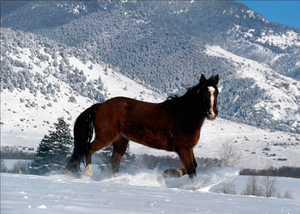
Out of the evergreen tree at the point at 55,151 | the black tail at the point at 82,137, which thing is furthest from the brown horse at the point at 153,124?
the evergreen tree at the point at 55,151

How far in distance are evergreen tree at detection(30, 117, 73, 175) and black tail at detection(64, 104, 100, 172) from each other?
18.8 meters

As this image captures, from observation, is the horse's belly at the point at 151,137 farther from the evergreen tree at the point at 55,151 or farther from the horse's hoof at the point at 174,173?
the evergreen tree at the point at 55,151

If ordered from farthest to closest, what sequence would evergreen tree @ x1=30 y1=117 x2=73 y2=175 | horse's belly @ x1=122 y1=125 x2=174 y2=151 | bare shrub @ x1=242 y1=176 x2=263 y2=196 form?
bare shrub @ x1=242 y1=176 x2=263 y2=196
evergreen tree @ x1=30 y1=117 x2=73 y2=175
horse's belly @ x1=122 y1=125 x2=174 y2=151

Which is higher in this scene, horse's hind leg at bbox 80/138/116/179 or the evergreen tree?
horse's hind leg at bbox 80/138/116/179

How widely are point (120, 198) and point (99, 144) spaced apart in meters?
4.95

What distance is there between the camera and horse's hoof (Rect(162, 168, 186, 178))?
10.4 metres

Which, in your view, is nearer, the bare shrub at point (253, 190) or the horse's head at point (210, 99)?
the horse's head at point (210, 99)

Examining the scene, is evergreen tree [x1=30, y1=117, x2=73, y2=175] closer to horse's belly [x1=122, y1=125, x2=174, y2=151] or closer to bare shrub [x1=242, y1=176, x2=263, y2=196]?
bare shrub [x1=242, y1=176, x2=263, y2=196]

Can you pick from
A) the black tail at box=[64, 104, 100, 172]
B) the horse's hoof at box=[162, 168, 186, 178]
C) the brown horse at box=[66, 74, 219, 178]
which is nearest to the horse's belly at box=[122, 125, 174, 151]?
the brown horse at box=[66, 74, 219, 178]

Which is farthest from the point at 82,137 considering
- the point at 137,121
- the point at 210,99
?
the point at 210,99

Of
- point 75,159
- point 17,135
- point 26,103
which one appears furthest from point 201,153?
point 75,159

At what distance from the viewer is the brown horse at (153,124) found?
1004 cm

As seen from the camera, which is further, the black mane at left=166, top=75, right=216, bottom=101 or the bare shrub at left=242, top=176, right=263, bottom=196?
the bare shrub at left=242, top=176, right=263, bottom=196

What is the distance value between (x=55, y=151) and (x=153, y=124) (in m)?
26.8
